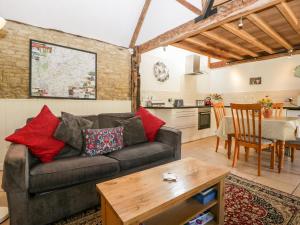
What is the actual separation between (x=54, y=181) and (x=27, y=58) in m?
2.37

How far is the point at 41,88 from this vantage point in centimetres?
303

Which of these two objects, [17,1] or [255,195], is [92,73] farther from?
[255,195]

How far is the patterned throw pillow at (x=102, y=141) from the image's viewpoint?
2.06 meters

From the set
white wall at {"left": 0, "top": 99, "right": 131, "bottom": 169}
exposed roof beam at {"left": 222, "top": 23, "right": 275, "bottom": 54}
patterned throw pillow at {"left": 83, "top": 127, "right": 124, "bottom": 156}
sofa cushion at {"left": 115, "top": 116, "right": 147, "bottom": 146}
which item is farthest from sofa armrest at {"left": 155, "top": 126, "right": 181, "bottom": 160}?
exposed roof beam at {"left": 222, "top": 23, "right": 275, "bottom": 54}

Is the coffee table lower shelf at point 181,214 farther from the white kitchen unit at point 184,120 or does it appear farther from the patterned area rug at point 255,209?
the white kitchen unit at point 184,120

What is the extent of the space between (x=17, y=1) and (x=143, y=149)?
2943mm

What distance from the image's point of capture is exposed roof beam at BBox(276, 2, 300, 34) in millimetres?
2640

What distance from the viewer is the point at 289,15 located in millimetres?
2855

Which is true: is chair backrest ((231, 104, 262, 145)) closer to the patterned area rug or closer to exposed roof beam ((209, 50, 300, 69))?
the patterned area rug

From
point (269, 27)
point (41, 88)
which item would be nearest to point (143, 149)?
point (41, 88)

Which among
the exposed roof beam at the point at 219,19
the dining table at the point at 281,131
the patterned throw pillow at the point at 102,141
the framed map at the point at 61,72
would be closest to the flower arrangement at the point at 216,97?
the exposed roof beam at the point at 219,19

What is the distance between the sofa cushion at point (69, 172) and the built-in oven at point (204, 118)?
3609 mm

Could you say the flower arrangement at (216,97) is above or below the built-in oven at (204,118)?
above

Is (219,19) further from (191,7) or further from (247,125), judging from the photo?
(247,125)
